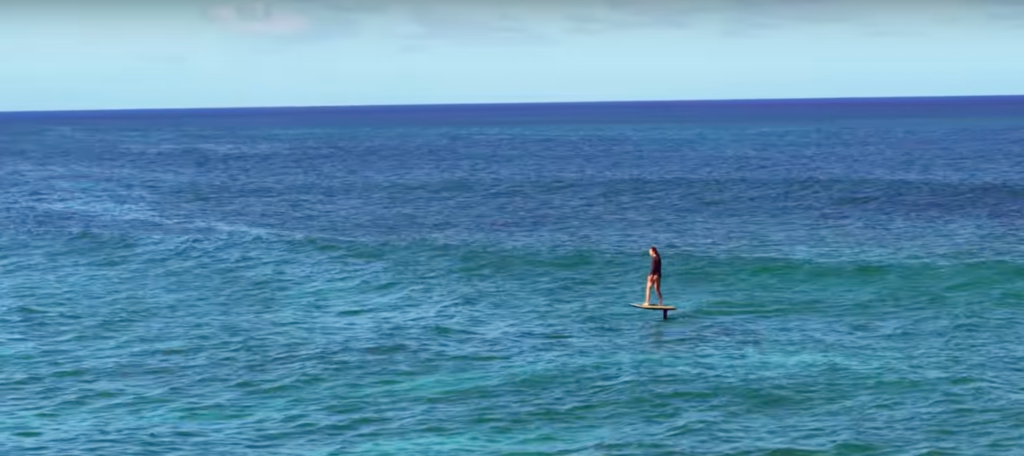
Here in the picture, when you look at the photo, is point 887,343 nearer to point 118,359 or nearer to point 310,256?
point 118,359

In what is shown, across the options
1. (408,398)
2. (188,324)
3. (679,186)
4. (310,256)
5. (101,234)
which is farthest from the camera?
(679,186)

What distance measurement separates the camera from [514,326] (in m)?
48.4

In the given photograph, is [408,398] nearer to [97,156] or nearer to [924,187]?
[924,187]

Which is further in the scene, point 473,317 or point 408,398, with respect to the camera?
point 473,317

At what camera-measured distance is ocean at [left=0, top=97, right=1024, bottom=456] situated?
35250 mm

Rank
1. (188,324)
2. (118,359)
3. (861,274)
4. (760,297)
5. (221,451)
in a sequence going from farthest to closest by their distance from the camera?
(861,274)
(760,297)
(188,324)
(118,359)
(221,451)

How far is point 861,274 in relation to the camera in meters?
58.4

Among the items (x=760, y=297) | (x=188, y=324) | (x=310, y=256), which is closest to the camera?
(x=188, y=324)

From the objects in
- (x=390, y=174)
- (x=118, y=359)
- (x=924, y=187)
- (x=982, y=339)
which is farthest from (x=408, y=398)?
(x=390, y=174)

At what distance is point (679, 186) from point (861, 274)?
54.7 metres

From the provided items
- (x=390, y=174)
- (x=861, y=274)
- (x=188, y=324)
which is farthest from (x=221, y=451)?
(x=390, y=174)

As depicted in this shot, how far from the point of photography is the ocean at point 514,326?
35.2m

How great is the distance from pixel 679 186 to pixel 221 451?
3252 inches

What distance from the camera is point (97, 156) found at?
169125 mm
